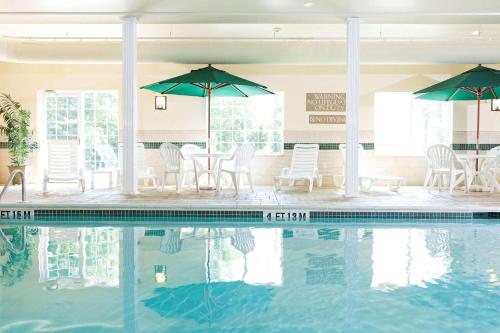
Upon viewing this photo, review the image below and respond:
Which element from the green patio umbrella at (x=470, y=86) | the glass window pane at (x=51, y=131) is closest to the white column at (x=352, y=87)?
the green patio umbrella at (x=470, y=86)

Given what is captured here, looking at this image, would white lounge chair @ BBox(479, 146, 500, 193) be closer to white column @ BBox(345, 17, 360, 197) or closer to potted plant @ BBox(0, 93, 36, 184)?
white column @ BBox(345, 17, 360, 197)

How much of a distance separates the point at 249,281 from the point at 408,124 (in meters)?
8.24

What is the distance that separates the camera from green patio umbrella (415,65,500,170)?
8315 millimetres

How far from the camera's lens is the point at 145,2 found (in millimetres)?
7336

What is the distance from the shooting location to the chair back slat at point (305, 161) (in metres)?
9.27

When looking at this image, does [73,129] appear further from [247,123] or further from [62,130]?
[247,123]

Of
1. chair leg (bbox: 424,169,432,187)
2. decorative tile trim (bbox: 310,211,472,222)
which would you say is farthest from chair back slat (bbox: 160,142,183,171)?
chair leg (bbox: 424,169,432,187)

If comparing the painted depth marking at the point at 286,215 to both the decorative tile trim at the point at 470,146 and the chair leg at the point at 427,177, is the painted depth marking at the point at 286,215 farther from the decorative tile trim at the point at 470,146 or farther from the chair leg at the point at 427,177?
the decorative tile trim at the point at 470,146

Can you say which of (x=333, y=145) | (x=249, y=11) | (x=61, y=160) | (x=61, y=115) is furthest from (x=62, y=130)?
(x=333, y=145)

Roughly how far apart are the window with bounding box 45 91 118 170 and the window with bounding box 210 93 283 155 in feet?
7.80

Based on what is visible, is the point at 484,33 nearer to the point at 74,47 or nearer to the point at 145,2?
the point at 145,2

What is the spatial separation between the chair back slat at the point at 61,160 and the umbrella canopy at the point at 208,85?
192 centimetres

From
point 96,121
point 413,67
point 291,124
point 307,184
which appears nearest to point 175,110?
point 96,121

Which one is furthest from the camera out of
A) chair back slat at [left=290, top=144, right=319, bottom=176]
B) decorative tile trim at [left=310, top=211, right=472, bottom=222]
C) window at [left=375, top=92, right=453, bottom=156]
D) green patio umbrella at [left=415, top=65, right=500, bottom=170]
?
window at [left=375, top=92, right=453, bottom=156]
